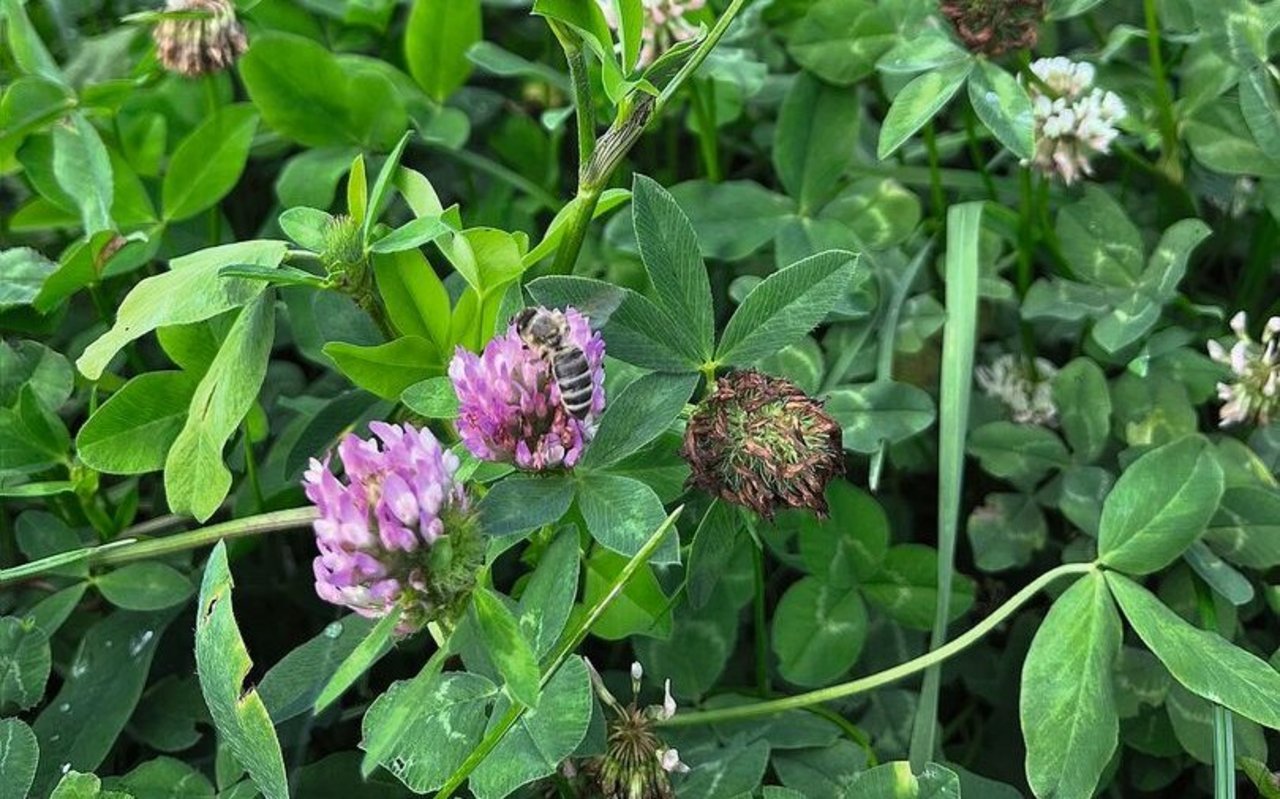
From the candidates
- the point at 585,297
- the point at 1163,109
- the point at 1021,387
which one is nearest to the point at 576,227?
the point at 585,297

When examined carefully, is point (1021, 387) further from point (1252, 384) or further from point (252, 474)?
point (252, 474)

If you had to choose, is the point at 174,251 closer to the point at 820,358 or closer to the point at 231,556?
the point at 231,556

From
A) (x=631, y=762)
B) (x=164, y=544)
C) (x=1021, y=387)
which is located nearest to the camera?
(x=631, y=762)

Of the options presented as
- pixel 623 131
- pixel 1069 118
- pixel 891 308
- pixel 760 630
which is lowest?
pixel 760 630

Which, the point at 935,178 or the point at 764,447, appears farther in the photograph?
the point at 935,178

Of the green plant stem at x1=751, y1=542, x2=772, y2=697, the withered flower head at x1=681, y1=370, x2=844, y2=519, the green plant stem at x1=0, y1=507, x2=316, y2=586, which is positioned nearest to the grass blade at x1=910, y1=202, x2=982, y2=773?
the green plant stem at x1=751, y1=542, x2=772, y2=697

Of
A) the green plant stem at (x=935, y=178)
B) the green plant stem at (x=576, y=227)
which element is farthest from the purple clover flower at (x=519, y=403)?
the green plant stem at (x=935, y=178)

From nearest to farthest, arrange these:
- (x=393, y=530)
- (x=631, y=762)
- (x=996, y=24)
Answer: (x=393, y=530) < (x=631, y=762) < (x=996, y=24)

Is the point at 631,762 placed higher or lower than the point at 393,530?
lower

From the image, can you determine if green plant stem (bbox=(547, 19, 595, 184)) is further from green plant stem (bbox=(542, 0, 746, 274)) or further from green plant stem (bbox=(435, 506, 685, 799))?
green plant stem (bbox=(435, 506, 685, 799))
